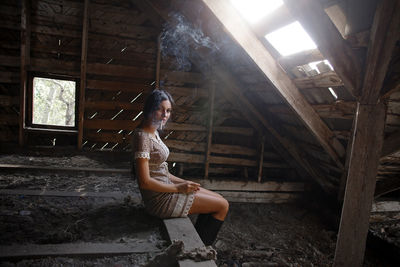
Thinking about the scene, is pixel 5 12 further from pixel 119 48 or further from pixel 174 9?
pixel 174 9

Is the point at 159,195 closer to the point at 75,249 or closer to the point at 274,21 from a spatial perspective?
the point at 75,249

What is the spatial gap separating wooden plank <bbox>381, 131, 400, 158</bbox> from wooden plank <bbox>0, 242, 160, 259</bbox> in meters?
2.73

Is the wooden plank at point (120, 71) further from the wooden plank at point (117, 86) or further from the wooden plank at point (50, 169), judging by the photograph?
the wooden plank at point (50, 169)

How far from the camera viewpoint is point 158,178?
8.19 feet

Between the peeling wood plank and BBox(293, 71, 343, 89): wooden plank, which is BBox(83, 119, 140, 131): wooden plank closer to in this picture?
BBox(293, 71, 343, 89): wooden plank

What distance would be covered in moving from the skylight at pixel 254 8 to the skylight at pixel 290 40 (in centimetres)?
25

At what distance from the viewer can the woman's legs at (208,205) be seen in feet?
8.33

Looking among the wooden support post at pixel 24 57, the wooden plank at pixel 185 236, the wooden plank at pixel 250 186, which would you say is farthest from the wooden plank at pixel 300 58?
the wooden support post at pixel 24 57

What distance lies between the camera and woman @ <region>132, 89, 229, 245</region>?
228 cm

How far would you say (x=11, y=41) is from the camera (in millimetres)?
5055

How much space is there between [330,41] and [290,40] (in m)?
0.88

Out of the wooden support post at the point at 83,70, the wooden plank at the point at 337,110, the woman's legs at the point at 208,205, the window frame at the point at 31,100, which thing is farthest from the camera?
the window frame at the point at 31,100

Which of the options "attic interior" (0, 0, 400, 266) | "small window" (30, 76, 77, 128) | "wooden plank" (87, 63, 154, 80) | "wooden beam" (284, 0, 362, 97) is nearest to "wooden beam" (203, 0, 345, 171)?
"attic interior" (0, 0, 400, 266)

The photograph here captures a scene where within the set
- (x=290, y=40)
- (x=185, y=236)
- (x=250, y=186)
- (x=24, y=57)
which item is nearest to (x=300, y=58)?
(x=290, y=40)
